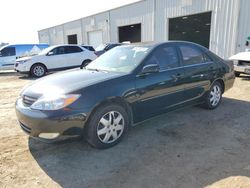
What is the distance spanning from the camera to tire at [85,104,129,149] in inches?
124

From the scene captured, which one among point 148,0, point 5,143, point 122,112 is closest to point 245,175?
point 122,112

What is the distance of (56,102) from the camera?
2.96m

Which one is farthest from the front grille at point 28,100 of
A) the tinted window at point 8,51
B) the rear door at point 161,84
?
the tinted window at point 8,51

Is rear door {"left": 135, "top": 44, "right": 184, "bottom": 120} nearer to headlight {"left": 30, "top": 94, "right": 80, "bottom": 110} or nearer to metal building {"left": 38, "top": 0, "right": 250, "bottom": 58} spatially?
headlight {"left": 30, "top": 94, "right": 80, "bottom": 110}

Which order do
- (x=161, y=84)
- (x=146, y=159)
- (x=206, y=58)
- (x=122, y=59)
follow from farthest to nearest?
(x=206, y=58) → (x=122, y=59) → (x=161, y=84) → (x=146, y=159)

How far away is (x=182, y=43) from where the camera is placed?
449 cm

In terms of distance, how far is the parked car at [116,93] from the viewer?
2.97 metres

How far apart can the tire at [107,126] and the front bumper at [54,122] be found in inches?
6.8

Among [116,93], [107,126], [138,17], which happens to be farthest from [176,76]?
[138,17]

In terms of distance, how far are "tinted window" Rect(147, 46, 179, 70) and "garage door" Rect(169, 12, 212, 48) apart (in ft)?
39.2

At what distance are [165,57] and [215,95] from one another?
5.97 ft

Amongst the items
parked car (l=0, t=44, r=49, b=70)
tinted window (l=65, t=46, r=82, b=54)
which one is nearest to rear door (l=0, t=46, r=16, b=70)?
parked car (l=0, t=44, r=49, b=70)

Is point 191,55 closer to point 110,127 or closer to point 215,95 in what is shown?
point 215,95

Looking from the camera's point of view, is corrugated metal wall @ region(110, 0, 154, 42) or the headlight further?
corrugated metal wall @ region(110, 0, 154, 42)
